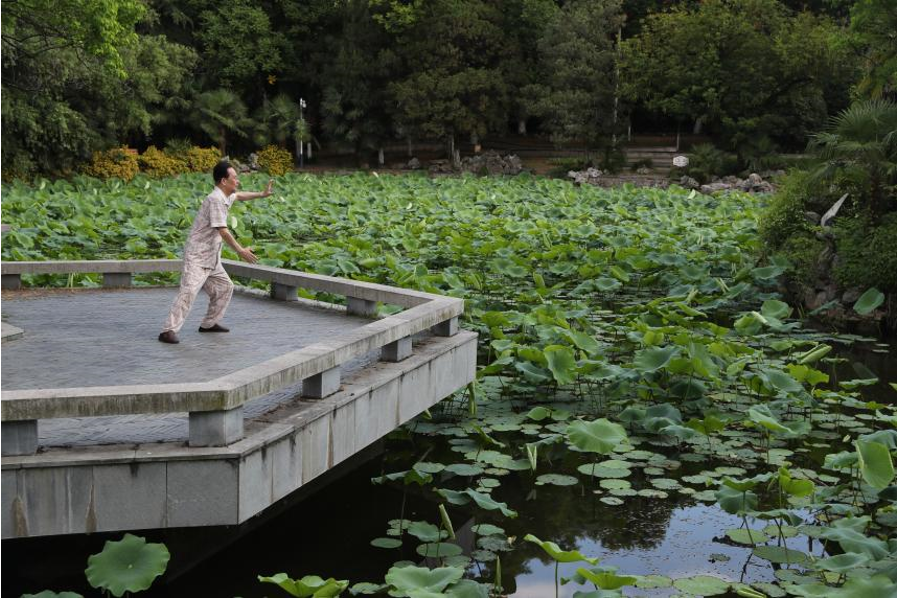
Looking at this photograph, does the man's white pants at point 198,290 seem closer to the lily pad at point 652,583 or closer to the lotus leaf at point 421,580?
the lotus leaf at point 421,580

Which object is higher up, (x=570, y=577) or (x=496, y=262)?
(x=496, y=262)

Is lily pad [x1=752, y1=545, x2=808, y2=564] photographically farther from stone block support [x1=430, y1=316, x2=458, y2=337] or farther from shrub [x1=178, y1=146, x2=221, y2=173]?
shrub [x1=178, y1=146, x2=221, y2=173]

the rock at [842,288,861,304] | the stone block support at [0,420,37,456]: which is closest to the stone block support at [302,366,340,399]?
the stone block support at [0,420,37,456]

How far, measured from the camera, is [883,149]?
33.7 feet

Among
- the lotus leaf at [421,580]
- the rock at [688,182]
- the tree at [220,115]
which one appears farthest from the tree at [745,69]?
the lotus leaf at [421,580]

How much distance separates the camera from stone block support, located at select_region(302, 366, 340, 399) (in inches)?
181

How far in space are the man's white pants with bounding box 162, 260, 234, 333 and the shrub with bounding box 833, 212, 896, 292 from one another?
6848mm

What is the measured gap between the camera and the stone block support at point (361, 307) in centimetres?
690

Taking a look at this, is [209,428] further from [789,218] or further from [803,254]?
[789,218]

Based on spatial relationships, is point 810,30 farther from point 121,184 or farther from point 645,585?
point 645,585

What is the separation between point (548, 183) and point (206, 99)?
11778 mm

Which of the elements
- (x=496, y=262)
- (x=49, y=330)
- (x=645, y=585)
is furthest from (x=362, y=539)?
(x=496, y=262)

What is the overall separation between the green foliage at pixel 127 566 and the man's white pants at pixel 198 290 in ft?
7.46

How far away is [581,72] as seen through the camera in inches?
1155
